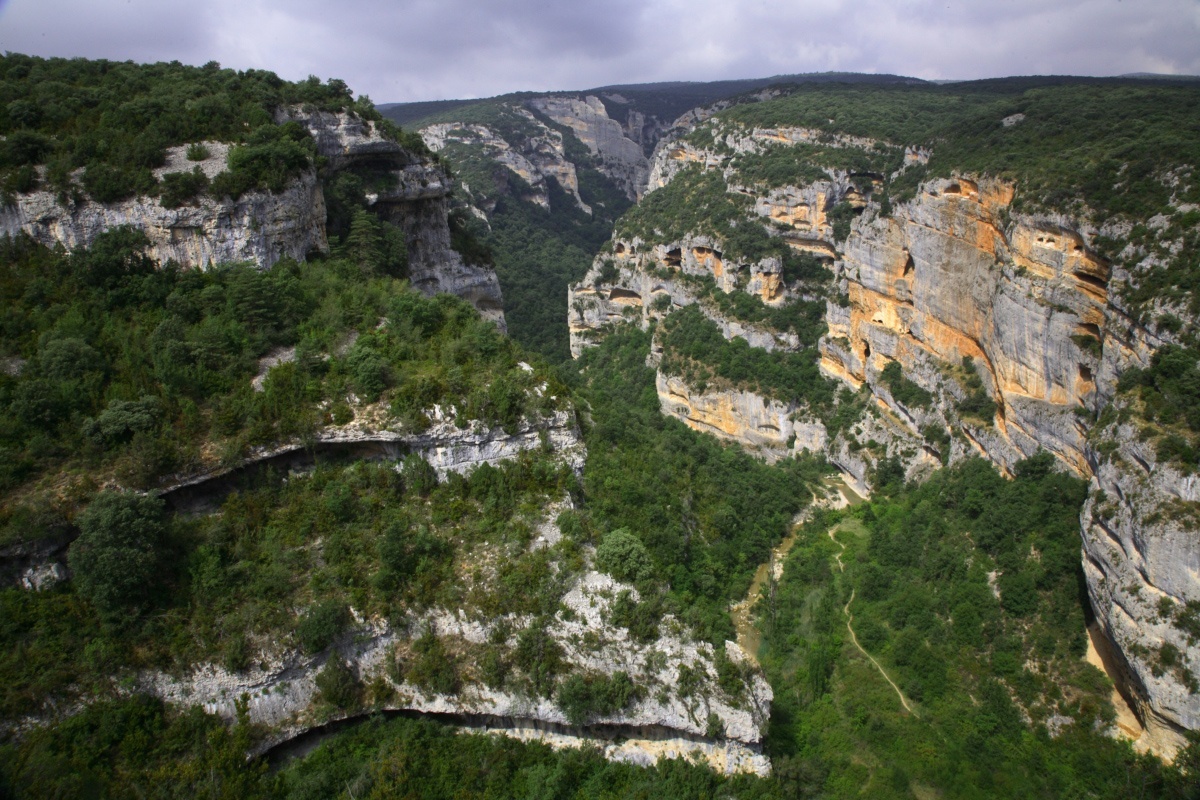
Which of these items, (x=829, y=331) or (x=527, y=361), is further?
(x=829, y=331)

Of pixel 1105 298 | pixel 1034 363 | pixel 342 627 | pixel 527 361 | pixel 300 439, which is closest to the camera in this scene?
pixel 342 627

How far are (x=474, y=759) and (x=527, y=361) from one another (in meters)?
12.8

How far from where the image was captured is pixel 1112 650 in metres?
23.6

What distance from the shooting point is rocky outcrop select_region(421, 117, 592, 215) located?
4092 inches

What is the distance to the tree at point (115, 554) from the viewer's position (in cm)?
1720

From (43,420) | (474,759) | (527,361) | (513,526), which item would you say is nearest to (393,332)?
(527,361)

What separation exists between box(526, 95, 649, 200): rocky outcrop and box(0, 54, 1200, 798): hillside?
9594cm

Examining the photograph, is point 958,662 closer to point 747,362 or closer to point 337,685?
point 337,685

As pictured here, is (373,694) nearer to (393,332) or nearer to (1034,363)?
(393,332)

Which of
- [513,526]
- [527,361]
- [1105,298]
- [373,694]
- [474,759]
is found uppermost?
[1105,298]

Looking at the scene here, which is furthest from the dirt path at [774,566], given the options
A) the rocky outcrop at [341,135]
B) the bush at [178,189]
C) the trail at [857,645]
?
the rocky outcrop at [341,135]

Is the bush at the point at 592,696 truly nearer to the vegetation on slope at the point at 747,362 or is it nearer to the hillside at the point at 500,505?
the hillside at the point at 500,505

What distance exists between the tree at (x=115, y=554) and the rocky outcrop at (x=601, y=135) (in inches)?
4749

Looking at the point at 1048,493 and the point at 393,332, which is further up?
the point at 393,332
